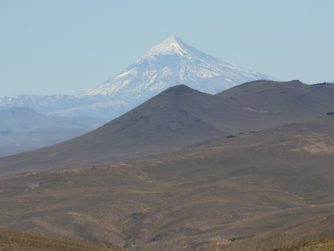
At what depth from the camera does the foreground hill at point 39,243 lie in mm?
61375

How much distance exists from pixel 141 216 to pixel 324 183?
149 ft

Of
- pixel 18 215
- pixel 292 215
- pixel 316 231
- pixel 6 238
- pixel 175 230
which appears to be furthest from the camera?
pixel 18 215

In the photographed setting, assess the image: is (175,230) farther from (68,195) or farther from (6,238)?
(6,238)

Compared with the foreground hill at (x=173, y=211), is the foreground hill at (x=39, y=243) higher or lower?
higher

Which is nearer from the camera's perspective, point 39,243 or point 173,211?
point 39,243

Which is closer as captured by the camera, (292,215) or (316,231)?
(316,231)

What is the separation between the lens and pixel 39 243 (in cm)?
6322

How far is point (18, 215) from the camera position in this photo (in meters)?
168

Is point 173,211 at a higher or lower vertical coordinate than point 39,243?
lower

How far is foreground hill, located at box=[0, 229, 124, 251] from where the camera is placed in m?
61.4

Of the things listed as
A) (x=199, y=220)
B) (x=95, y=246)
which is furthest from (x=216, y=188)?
(x=95, y=246)

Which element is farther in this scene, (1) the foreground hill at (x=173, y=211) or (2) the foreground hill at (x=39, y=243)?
(1) the foreground hill at (x=173, y=211)

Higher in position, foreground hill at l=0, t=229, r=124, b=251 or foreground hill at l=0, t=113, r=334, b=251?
foreground hill at l=0, t=229, r=124, b=251

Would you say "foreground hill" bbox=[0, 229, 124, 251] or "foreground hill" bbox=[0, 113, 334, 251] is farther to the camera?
"foreground hill" bbox=[0, 113, 334, 251]
